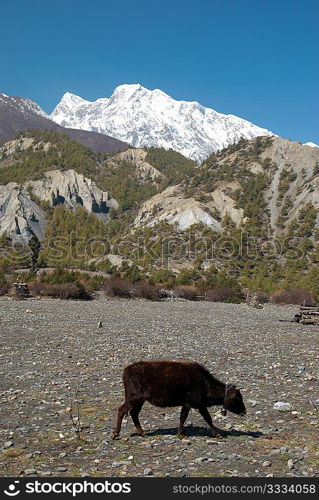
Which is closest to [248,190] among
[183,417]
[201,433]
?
[201,433]

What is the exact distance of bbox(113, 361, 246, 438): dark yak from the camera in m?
8.67

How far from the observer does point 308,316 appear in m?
34.9

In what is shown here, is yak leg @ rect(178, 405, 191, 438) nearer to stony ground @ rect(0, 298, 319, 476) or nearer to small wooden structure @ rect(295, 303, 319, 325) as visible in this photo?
stony ground @ rect(0, 298, 319, 476)

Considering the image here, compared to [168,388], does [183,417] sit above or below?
below

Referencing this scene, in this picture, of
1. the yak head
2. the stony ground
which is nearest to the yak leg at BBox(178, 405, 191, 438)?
the stony ground

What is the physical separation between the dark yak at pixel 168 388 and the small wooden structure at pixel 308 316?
26.8m

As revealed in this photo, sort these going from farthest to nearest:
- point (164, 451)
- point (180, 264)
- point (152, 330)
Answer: point (180, 264) < point (152, 330) < point (164, 451)

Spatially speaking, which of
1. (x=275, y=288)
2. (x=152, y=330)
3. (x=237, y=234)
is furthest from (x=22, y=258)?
(x=152, y=330)

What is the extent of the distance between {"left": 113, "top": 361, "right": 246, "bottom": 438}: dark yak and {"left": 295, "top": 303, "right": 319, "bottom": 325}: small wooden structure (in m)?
26.8

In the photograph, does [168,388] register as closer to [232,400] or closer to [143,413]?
[232,400]

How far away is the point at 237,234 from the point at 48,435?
96.4m

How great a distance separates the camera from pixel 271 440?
8.82 meters

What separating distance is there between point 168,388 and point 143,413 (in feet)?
8.48

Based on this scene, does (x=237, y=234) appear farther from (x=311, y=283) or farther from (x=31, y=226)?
(x=31, y=226)
